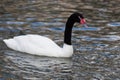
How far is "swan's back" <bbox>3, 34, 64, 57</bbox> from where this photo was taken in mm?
15820

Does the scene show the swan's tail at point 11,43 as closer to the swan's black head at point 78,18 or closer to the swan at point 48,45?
the swan at point 48,45

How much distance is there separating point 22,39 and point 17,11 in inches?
196

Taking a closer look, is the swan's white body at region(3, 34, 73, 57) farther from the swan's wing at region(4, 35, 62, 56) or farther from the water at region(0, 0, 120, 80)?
the water at region(0, 0, 120, 80)

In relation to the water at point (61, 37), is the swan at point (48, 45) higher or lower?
higher

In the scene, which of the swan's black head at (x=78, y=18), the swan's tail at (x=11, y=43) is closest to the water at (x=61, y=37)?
the swan's tail at (x=11, y=43)

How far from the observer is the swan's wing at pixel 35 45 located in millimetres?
15844

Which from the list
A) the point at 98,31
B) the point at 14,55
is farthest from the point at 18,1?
the point at 14,55

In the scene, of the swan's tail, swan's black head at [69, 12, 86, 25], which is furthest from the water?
swan's black head at [69, 12, 86, 25]

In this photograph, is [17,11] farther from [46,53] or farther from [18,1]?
[46,53]

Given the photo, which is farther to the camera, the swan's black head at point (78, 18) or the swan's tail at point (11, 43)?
the swan's tail at point (11, 43)

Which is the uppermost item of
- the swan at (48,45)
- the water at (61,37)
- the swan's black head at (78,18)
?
the swan's black head at (78,18)

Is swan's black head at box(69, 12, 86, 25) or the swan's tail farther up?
swan's black head at box(69, 12, 86, 25)

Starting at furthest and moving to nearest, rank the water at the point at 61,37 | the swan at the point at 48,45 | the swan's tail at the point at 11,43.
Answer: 1. the swan's tail at the point at 11,43
2. the swan at the point at 48,45
3. the water at the point at 61,37

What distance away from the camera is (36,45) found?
52.7 feet
